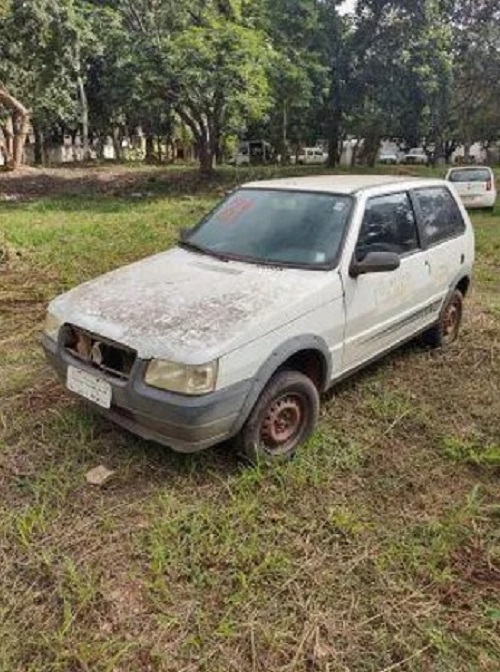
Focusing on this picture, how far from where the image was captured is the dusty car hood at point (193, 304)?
116 inches

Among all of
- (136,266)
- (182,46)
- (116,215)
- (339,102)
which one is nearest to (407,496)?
(136,266)

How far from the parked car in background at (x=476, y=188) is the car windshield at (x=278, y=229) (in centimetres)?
1141

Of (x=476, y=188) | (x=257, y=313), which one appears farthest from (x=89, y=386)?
(x=476, y=188)

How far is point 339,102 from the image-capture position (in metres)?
20.8

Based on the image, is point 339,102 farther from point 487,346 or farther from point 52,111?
point 487,346

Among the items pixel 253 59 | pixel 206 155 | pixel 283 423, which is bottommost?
pixel 283 423

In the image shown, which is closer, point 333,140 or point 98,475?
point 98,475

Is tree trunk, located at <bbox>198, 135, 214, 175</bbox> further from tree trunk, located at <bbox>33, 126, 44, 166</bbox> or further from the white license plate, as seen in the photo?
tree trunk, located at <bbox>33, 126, 44, 166</bbox>

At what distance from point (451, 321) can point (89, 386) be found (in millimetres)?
3425

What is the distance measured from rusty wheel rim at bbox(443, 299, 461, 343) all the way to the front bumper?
2.77 meters

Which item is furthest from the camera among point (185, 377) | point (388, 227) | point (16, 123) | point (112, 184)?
point (16, 123)

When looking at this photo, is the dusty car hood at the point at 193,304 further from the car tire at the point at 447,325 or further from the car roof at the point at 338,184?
the car tire at the point at 447,325

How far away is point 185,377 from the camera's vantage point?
9.34ft

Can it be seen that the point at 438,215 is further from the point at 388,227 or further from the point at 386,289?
the point at 386,289
